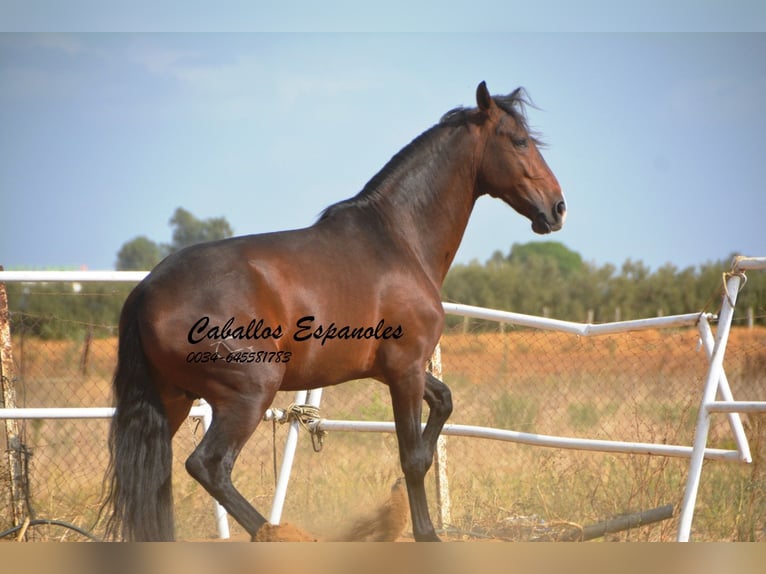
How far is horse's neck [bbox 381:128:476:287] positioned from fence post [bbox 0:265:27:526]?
2801 mm

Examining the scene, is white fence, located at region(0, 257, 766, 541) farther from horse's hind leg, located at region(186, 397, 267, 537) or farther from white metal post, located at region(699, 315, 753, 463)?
horse's hind leg, located at region(186, 397, 267, 537)

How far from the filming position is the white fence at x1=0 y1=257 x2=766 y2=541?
13.2 ft

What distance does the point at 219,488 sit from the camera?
12.4 ft

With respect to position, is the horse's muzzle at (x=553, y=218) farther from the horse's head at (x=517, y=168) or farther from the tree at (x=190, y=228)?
the tree at (x=190, y=228)

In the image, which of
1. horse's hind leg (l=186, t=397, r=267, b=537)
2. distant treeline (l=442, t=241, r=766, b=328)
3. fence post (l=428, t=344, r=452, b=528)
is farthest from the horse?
distant treeline (l=442, t=241, r=766, b=328)

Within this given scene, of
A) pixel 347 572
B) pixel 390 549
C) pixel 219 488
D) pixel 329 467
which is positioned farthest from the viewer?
pixel 329 467

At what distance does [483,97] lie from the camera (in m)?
4.62

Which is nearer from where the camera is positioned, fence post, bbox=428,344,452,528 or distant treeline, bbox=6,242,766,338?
fence post, bbox=428,344,452,528

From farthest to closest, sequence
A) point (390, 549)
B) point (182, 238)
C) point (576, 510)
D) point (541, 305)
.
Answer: point (182, 238), point (541, 305), point (576, 510), point (390, 549)

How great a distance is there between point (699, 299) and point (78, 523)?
24008mm

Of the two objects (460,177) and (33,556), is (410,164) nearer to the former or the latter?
(460,177)

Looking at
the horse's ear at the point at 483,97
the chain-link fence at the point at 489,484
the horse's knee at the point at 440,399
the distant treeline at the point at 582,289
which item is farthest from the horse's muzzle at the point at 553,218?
the distant treeline at the point at 582,289

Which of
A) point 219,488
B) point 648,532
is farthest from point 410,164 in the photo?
point 648,532

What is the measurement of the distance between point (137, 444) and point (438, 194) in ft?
7.02
